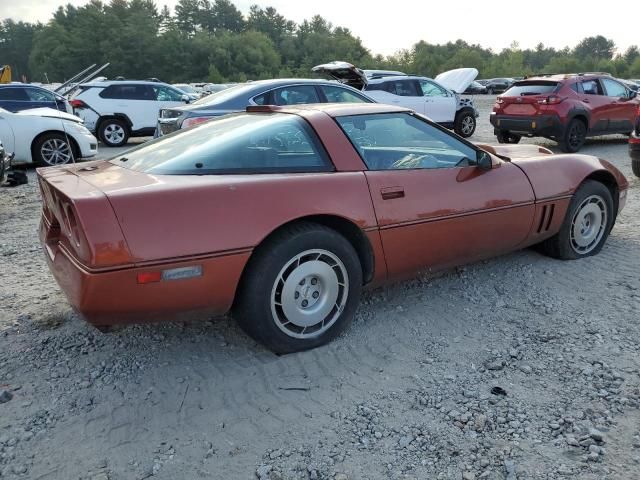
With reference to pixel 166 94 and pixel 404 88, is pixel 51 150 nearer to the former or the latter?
pixel 166 94

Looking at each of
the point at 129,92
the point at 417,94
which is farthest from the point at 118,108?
the point at 417,94

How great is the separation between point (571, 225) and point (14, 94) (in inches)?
505

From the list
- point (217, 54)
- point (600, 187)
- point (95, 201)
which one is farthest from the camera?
point (217, 54)

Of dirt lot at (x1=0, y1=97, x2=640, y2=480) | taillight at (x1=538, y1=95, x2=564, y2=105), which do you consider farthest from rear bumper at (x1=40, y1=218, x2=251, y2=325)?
taillight at (x1=538, y1=95, x2=564, y2=105)

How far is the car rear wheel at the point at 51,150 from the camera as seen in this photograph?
906 centimetres

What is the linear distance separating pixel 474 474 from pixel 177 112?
797 cm

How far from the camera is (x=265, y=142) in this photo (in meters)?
3.08

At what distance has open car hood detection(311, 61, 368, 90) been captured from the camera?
12.4 metres

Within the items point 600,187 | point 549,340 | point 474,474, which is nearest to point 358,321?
point 549,340

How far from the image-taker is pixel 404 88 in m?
13.5

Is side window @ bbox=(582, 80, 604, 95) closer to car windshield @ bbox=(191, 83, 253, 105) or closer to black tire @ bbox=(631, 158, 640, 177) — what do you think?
black tire @ bbox=(631, 158, 640, 177)

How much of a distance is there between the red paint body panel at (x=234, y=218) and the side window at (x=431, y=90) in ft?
34.1

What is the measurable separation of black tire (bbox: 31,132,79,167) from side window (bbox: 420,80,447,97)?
848cm

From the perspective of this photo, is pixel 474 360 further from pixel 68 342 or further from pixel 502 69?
pixel 502 69
